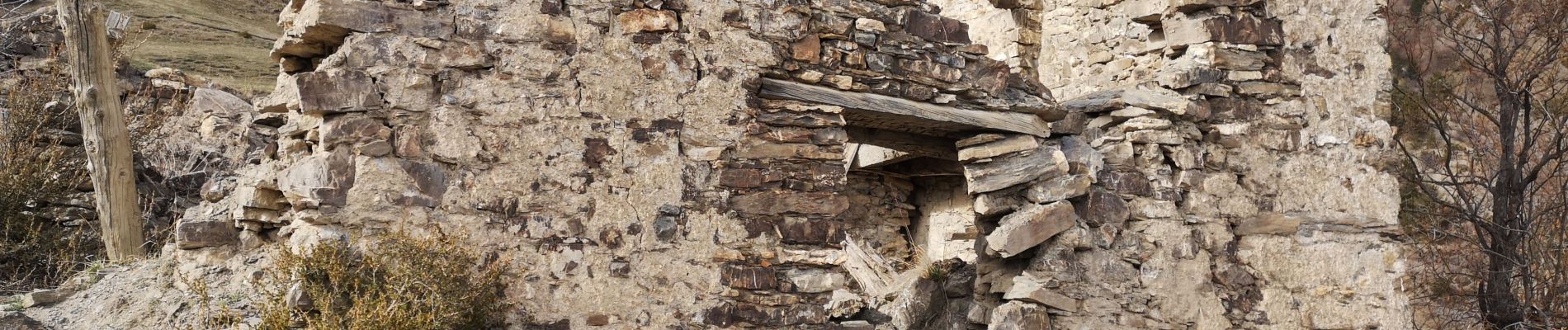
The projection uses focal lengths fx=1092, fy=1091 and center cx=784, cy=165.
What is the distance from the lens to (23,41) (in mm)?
10172

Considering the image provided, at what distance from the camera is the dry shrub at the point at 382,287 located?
376 cm

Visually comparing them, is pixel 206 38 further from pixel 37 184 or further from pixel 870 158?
pixel 870 158

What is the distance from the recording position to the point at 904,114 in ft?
17.7

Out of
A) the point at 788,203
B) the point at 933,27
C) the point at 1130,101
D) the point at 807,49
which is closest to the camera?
the point at 788,203

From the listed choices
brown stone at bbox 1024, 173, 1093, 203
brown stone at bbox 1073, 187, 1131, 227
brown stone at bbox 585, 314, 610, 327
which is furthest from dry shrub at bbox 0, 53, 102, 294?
brown stone at bbox 1073, 187, 1131, 227

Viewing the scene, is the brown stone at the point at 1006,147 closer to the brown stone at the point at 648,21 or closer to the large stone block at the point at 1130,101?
the large stone block at the point at 1130,101

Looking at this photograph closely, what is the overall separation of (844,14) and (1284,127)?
2913mm

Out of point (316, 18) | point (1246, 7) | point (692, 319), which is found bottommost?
point (692, 319)

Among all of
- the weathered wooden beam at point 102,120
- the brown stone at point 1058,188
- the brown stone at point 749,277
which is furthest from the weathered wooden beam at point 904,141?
the weathered wooden beam at point 102,120

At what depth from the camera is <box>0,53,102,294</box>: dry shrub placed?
5973mm

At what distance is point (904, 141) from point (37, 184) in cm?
554

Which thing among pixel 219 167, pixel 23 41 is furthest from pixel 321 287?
pixel 23 41

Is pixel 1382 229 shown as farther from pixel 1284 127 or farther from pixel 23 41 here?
pixel 23 41

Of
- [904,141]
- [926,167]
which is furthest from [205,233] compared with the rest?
[926,167]
